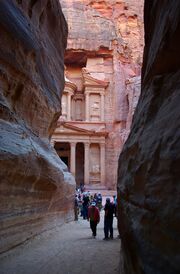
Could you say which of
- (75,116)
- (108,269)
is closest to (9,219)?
(108,269)

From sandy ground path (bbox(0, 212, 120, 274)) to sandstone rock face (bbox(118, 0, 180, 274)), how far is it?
9.53 feet

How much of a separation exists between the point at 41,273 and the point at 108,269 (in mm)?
1401

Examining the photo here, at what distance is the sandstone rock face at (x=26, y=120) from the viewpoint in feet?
25.2

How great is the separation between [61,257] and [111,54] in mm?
39008

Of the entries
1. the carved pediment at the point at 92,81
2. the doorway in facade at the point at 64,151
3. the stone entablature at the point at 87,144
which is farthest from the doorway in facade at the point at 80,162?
the carved pediment at the point at 92,81

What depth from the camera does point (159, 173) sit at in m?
3.14

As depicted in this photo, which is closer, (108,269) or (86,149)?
(108,269)

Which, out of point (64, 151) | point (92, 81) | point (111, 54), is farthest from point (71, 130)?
point (111, 54)

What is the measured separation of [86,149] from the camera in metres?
39.4

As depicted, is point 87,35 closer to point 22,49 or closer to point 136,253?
point 22,49

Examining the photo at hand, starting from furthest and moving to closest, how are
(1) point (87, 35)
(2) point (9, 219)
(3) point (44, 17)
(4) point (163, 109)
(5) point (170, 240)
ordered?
(1) point (87, 35)
(3) point (44, 17)
(2) point (9, 219)
(4) point (163, 109)
(5) point (170, 240)

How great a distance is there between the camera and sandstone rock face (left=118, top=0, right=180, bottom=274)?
279cm

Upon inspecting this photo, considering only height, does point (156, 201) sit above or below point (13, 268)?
above

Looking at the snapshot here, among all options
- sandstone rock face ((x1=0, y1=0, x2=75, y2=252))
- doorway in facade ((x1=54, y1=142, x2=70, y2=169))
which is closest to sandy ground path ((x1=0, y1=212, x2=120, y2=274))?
sandstone rock face ((x1=0, y1=0, x2=75, y2=252))
